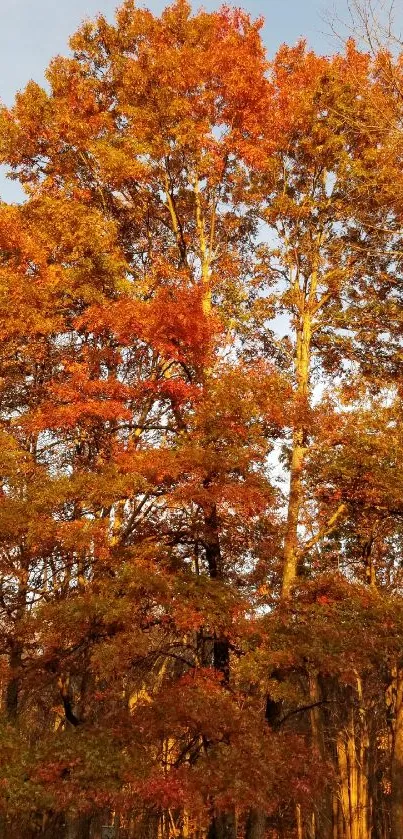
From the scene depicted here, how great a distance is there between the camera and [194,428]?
11.2m

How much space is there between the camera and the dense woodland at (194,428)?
9469 mm

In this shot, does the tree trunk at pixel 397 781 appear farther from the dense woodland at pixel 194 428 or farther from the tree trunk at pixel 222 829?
the tree trunk at pixel 222 829

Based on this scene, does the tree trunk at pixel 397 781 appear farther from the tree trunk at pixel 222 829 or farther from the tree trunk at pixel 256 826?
the tree trunk at pixel 222 829

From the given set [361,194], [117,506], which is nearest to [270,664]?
[117,506]

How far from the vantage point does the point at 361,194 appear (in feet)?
48.6

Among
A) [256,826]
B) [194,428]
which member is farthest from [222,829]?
[194,428]

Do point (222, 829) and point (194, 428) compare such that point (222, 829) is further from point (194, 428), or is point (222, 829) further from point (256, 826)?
point (194, 428)

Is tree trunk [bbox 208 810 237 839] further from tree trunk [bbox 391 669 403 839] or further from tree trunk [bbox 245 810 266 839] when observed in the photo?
tree trunk [bbox 391 669 403 839]

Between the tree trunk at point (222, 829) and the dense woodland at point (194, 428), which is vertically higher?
the dense woodland at point (194, 428)

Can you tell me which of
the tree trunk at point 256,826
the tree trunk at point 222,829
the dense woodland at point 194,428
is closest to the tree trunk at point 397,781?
the dense woodland at point 194,428

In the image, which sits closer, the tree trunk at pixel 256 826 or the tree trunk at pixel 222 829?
the tree trunk at pixel 222 829

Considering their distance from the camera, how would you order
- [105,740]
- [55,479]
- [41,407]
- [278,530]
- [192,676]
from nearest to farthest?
[105,740] < [192,676] < [55,479] < [278,530] < [41,407]

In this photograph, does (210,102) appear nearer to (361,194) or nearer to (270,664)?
(361,194)

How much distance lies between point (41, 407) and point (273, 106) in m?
9.02
